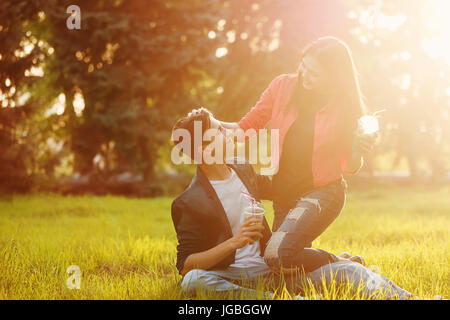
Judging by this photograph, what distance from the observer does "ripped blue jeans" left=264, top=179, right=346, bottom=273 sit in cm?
361

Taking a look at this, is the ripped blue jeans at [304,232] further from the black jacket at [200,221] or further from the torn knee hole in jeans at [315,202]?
the black jacket at [200,221]

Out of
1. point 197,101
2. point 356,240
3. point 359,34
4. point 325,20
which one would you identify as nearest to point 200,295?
point 356,240

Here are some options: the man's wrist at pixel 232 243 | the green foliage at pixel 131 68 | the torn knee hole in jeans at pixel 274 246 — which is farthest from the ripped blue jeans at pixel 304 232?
the green foliage at pixel 131 68

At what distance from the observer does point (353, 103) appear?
398 centimetres

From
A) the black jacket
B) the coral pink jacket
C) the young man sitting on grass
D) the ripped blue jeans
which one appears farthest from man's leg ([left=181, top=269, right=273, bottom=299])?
the coral pink jacket

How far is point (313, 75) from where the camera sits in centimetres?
392

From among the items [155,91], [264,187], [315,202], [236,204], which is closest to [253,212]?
[236,204]

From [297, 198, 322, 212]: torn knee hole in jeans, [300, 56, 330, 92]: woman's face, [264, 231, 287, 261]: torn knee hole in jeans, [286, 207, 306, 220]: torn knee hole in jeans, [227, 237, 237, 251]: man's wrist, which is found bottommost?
[264, 231, 287, 261]: torn knee hole in jeans

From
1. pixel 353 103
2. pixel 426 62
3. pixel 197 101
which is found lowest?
pixel 353 103

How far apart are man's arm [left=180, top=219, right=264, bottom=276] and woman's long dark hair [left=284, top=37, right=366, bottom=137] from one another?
4.55ft

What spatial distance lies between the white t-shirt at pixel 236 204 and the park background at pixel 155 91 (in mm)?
2584

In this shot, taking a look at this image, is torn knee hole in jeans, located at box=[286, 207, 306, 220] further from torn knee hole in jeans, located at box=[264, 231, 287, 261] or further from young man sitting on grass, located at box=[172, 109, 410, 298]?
young man sitting on grass, located at box=[172, 109, 410, 298]
